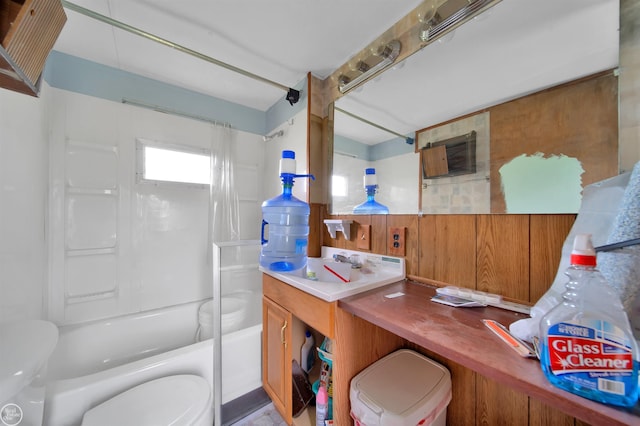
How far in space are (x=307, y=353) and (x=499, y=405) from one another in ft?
3.02

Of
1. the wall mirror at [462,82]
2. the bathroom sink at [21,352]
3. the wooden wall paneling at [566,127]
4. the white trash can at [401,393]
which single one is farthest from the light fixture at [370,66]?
the bathroom sink at [21,352]

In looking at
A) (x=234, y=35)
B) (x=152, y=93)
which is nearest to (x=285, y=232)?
(x=234, y=35)

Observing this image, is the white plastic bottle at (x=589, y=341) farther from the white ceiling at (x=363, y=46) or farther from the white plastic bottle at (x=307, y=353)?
the white plastic bottle at (x=307, y=353)

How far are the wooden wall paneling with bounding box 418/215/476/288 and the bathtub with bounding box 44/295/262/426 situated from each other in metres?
1.18

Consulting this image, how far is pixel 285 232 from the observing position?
4.84 ft

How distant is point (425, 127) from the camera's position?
1.04 m

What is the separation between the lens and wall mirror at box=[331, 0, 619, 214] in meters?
0.68

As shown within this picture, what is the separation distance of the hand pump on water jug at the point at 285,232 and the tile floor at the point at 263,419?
882 millimetres

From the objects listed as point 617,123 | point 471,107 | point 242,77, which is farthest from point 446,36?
point 242,77

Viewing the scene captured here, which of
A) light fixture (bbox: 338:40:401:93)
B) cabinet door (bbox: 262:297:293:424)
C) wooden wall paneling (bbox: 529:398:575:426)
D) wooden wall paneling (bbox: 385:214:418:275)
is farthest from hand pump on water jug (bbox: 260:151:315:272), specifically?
wooden wall paneling (bbox: 529:398:575:426)

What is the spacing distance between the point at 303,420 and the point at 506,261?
1232 millimetres

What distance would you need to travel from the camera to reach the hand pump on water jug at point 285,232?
1.36 meters

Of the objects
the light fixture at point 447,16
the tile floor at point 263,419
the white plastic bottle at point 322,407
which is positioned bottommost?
the tile floor at point 263,419

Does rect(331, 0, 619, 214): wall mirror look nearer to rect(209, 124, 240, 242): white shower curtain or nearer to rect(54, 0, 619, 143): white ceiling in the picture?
rect(54, 0, 619, 143): white ceiling
